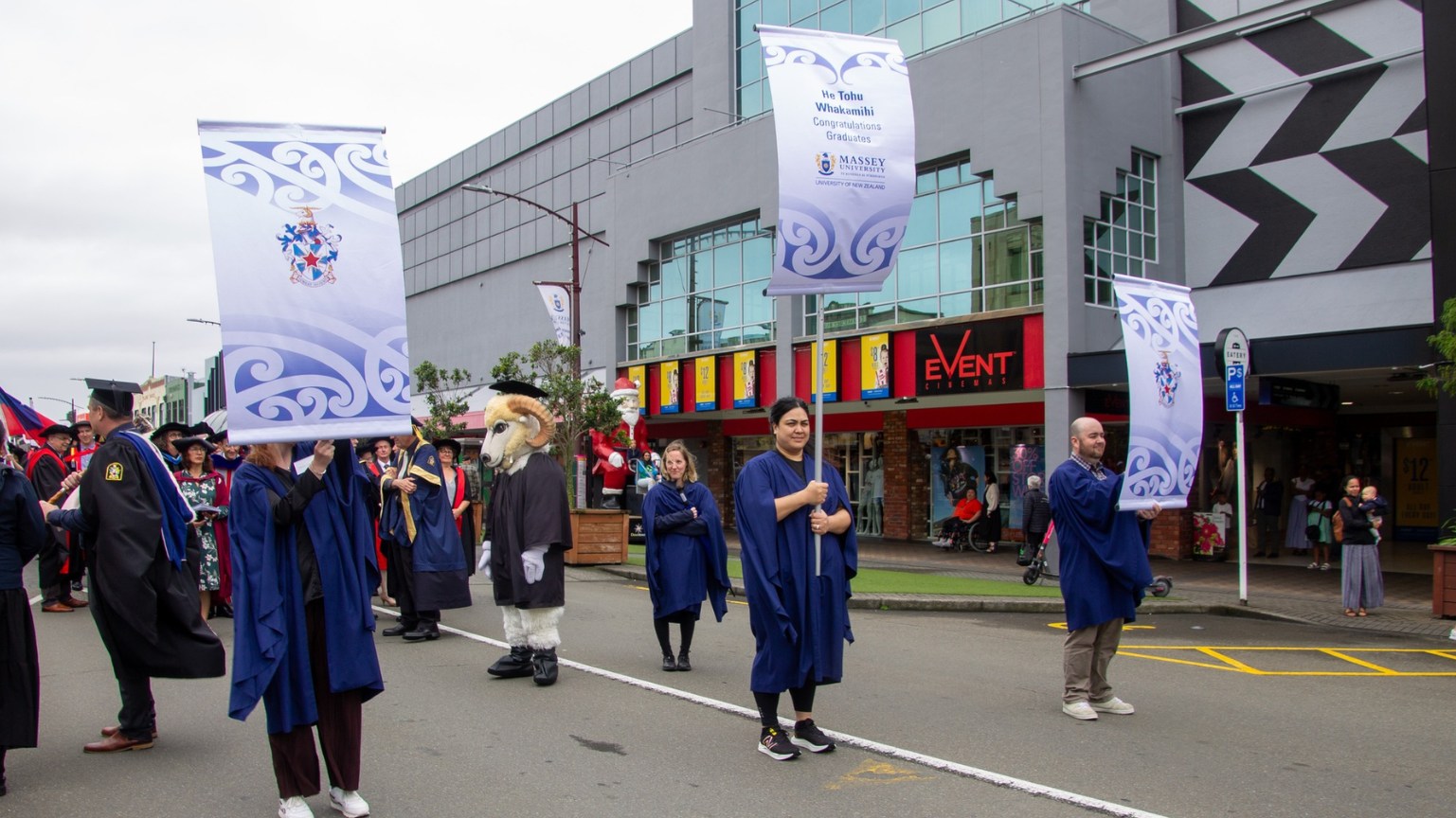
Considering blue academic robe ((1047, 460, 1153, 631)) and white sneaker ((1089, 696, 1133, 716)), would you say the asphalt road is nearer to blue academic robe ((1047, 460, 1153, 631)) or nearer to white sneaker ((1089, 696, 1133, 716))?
white sneaker ((1089, 696, 1133, 716))

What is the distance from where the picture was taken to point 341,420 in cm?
437

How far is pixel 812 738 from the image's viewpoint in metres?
5.65

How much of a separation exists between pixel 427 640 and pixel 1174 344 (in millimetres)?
6513

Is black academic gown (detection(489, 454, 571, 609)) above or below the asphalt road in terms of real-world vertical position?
above

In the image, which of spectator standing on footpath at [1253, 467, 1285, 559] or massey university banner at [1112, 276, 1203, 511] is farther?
spectator standing on footpath at [1253, 467, 1285, 559]

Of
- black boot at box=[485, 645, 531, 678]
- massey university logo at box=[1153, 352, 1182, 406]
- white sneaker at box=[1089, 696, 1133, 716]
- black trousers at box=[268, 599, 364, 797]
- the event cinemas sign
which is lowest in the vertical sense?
→ white sneaker at box=[1089, 696, 1133, 716]

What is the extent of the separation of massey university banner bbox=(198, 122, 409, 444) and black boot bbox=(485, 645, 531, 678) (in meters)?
3.56

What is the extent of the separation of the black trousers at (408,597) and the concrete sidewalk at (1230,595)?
16.9ft

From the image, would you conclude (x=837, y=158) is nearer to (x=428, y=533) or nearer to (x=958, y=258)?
(x=428, y=533)

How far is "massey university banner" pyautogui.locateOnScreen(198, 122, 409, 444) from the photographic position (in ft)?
13.9

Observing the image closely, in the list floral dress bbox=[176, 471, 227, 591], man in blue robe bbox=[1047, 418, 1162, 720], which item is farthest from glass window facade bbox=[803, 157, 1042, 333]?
man in blue robe bbox=[1047, 418, 1162, 720]

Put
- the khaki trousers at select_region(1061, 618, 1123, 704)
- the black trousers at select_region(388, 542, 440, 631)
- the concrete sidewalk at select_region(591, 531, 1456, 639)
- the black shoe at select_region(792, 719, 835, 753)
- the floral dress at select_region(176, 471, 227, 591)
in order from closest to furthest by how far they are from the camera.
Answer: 1. the black shoe at select_region(792, 719, 835, 753)
2. the khaki trousers at select_region(1061, 618, 1123, 704)
3. the black trousers at select_region(388, 542, 440, 631)
4. the floral dress at select_region(176, 471, 227, 591)
5. the concrete sidewalk at select_region(591, 531, 1456, 639)

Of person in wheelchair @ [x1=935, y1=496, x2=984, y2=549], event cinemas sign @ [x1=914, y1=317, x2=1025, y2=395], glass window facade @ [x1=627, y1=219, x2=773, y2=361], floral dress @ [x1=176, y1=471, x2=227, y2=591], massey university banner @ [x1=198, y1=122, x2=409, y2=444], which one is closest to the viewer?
massey university banner @ [x1=198, y1=122, x2=409, y2=444]

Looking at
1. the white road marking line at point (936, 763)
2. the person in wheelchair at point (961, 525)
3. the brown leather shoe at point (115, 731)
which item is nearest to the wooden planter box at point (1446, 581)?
the white road marking line at point (936, 763)
